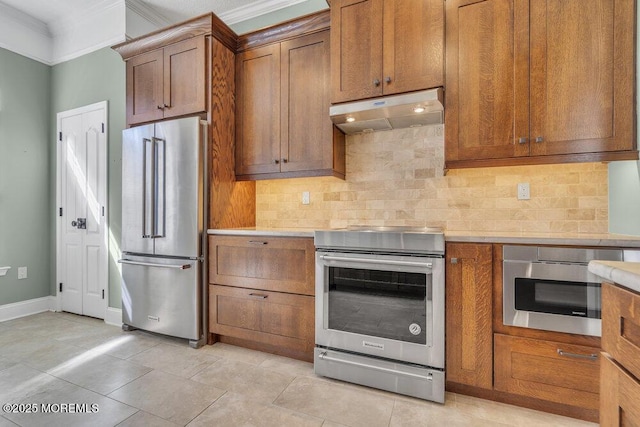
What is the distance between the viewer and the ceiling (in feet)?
10.0

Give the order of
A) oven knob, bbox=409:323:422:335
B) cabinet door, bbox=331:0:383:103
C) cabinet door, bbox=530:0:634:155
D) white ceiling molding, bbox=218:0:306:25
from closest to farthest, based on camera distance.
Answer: cabinet door, bbox=530:0:634:155
oven knob, bbox=409:323:422:335
cabinet door, bbox=331:0:383:103
white ceiling molding, bbox=218:0:306:25

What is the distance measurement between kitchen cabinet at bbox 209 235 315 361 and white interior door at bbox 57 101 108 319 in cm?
158

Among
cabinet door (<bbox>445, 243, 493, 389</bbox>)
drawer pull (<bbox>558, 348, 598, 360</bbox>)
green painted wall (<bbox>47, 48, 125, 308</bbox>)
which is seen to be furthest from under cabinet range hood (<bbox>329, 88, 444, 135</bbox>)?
green painted wall (<bbox>47, 48, 125, 308</bbox>)

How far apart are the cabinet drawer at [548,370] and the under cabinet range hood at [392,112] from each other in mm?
1495

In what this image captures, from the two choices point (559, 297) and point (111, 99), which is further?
point (111, 99)

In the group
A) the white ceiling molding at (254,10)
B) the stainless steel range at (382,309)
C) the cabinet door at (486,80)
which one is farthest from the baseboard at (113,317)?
the cabinet door at (486,80)

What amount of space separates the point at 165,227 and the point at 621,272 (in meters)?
2.75

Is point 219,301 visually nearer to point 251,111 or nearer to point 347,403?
point 347,403

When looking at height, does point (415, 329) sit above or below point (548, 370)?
above

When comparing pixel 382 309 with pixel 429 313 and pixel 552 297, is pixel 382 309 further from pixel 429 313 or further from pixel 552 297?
pixel 552 297

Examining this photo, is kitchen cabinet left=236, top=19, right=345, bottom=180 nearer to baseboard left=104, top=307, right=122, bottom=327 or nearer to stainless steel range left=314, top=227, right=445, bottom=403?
stainless steel range left=314, top=227, right=445, bottom=403

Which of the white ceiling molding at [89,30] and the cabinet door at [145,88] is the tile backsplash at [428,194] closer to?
the cabinet door at [145,88]

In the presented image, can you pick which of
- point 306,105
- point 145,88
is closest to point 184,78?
point 145,88

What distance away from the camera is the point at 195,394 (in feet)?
6.08
